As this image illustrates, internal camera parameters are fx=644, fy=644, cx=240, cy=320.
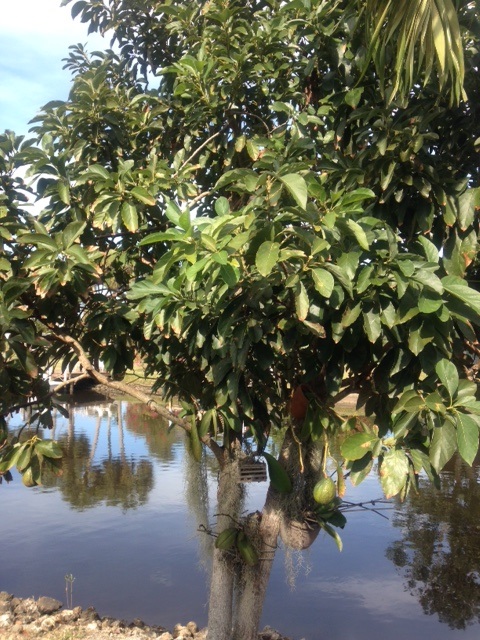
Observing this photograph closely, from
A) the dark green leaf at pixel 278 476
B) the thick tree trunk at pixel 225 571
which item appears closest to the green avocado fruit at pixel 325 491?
the dark green leaf at pixel 278 476

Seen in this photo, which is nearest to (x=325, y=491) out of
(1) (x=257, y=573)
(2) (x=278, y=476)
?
(2) (x=278, y=476)

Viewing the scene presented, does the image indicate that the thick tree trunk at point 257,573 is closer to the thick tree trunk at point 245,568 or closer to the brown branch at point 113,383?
the thick tree trunk at point 245,568

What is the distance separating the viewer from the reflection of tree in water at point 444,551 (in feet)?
18.1

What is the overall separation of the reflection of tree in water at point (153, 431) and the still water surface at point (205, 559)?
1939 mm

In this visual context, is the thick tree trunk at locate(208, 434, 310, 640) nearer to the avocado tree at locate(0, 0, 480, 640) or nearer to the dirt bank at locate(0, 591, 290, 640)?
the avocado tree at locate(0, 0, 480, 640)

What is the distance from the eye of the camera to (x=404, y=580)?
235 inches

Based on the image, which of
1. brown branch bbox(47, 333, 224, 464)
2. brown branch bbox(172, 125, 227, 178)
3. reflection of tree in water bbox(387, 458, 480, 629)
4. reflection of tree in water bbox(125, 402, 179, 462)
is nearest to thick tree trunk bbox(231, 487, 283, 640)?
brown branch bbox(47, 333, 224, 464)

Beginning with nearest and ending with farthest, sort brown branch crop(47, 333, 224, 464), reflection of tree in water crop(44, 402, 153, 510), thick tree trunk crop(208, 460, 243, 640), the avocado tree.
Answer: the avocado tree → brown branch crop(47, 333, 224, 464) → thick tree trunk crop(208, 460, 243, 640) → reflection of tree in water crop(44, 402, 153, 510)

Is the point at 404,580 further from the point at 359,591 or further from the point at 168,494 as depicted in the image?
the point at 168,494

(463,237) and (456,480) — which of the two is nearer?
(463,237)

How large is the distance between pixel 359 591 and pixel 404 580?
48 centimetres

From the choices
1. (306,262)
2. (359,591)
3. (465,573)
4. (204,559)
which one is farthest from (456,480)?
(306,262)

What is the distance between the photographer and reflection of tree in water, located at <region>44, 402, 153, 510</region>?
8227 millimetres

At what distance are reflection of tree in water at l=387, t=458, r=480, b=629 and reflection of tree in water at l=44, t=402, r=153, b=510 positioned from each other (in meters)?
3.31
